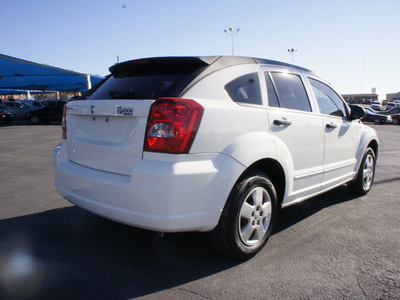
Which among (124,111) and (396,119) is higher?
(124,111)

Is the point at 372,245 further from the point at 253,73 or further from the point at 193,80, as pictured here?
the point at 193,80

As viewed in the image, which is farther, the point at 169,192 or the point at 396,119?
the point at 396,119

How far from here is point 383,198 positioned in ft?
15.6

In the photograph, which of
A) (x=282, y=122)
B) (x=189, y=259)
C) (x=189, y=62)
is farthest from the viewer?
(x=282, y=122)

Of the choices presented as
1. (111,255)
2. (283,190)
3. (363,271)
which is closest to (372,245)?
(363,271)

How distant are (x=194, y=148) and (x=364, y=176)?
11.3ft

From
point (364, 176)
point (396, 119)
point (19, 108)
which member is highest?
point (19, 108)

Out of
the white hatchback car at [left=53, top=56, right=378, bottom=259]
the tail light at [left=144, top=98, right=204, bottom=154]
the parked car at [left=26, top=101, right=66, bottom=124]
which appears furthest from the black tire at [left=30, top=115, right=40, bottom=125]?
the tail light at [left=144, top=98, right=204, bottom=154]

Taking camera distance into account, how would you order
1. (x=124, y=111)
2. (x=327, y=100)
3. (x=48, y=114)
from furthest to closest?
(x=48, y=114), (x=327, y=100), (x=124, y=111)

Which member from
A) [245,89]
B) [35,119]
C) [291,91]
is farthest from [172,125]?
[35,119]

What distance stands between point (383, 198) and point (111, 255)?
3.86 m

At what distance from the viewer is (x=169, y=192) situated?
2258 mm

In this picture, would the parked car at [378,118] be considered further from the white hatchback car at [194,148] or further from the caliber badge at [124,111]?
the caliber badge at [124,111]

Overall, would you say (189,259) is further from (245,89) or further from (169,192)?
(245,89)
